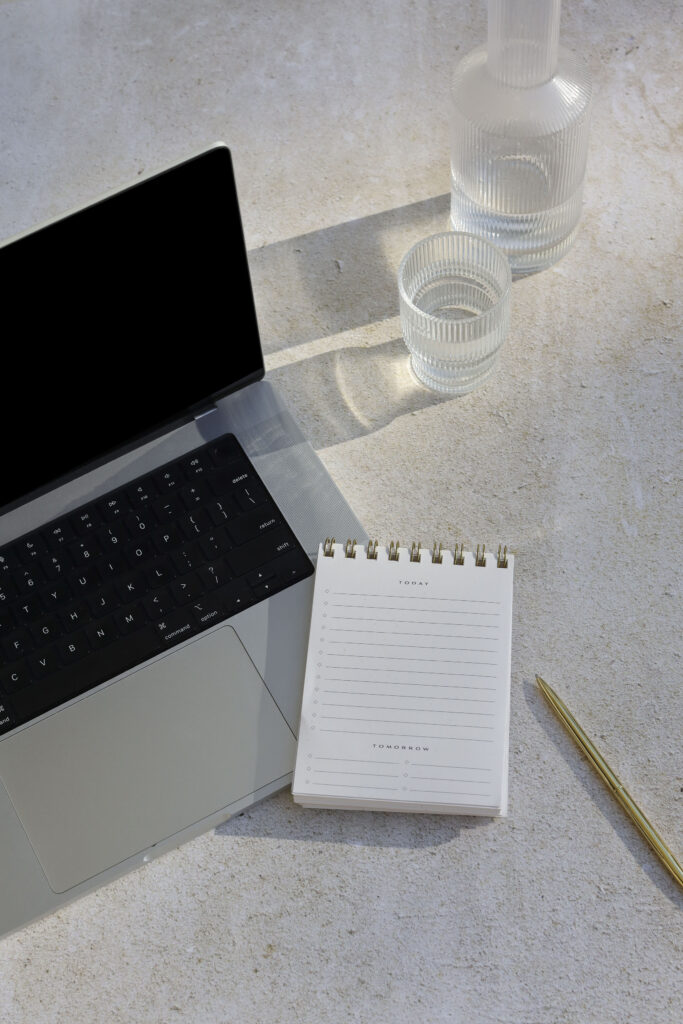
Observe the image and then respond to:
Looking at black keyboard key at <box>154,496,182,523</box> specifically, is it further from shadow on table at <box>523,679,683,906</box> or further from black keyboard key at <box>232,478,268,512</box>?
shadow on table at <box>523,679,683,906</box>

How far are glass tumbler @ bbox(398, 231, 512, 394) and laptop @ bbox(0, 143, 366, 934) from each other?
0.13 m

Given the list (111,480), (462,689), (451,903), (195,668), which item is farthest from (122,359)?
(451,903)

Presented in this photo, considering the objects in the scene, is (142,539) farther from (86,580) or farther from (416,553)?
(416,553)

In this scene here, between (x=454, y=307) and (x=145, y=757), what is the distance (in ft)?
1.46

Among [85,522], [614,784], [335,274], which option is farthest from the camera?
[335,274]

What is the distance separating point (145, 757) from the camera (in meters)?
0.75

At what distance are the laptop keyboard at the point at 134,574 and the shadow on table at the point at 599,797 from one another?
196 millimetres

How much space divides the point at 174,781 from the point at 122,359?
0.99 feet

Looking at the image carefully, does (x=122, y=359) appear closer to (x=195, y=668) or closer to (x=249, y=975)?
(x=195, y=668)

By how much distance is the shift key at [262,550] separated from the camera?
806 mm

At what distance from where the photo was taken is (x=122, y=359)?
0.79 meters

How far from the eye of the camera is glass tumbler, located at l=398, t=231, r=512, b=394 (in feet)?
2.81

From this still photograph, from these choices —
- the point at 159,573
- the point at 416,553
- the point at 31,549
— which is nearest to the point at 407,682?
the point at 416,553

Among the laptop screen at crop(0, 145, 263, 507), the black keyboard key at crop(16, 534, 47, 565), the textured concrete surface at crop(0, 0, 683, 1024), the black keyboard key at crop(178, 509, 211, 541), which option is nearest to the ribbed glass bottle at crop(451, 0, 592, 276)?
the textured concrete surface at crop(0, 0, 683, 1024)
